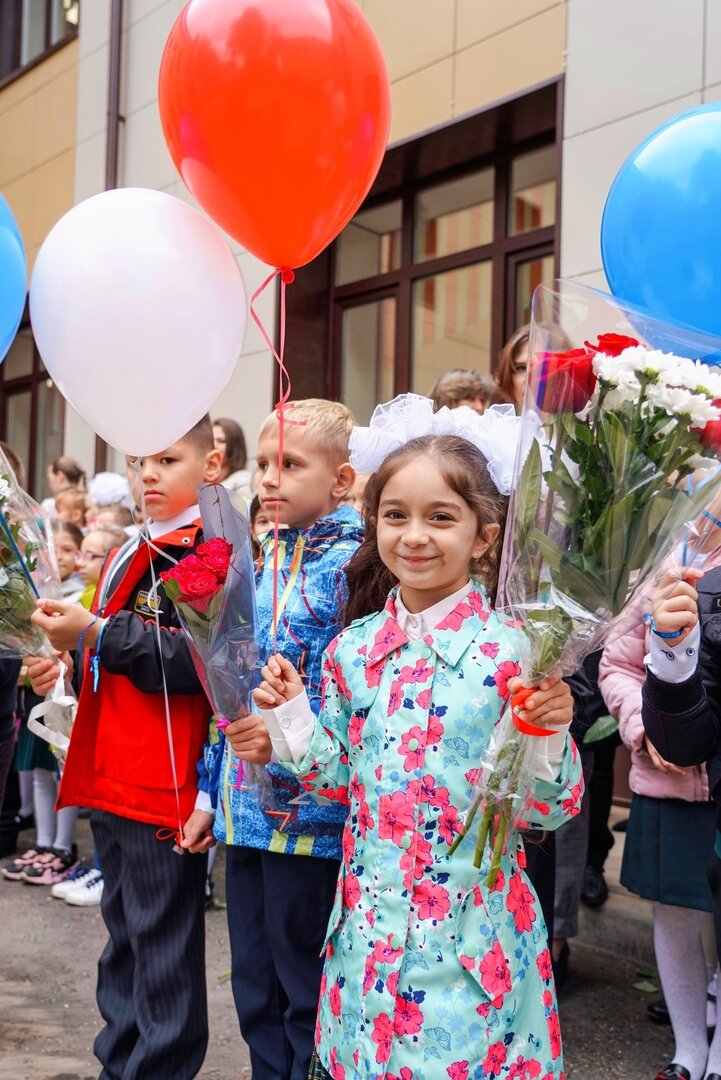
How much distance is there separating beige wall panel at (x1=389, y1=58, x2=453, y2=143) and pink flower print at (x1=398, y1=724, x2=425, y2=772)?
5349 mm

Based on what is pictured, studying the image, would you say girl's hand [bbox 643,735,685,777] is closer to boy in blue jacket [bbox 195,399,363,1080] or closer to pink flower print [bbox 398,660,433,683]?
boy in blue jacket [bbox 195,399,363,1080]

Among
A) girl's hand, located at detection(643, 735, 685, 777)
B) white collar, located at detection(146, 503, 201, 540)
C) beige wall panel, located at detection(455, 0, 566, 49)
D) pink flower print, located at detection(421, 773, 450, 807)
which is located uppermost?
beige wall panel, located at detection(455, 0, 566, 49)

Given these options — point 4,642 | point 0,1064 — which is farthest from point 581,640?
point 0,1064

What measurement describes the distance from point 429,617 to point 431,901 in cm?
54

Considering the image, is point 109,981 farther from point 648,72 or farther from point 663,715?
point 648,72

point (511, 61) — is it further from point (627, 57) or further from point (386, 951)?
point (386, 951)

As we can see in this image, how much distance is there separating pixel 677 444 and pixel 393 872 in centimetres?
93

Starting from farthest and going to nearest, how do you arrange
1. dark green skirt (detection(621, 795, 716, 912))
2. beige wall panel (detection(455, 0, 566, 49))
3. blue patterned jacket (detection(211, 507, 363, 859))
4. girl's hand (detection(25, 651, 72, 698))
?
beige wall panel (detection(455, 0, 566, 49)), dark green skirt (detection(621, 795, 716, 912)), girl's hand (detection(25, 651, 72, 698)), blue patterned jacket (detection(211, 507, 363, 859))

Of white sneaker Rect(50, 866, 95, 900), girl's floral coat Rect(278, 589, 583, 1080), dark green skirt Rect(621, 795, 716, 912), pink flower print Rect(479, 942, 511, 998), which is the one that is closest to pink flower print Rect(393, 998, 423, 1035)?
girl's floral coat Rect(278, 589, 583, 1080)

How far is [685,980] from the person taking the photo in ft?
9.96

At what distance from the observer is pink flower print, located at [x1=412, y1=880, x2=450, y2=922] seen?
1914mm

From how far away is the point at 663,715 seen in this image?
6.81 ft

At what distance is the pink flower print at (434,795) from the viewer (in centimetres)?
196

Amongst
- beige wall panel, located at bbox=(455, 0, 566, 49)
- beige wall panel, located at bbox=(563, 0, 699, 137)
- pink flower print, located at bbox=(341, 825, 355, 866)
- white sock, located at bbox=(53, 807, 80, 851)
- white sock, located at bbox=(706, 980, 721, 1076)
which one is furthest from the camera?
beige wall panel, located at bbox=(455, 0, 566, 49)
